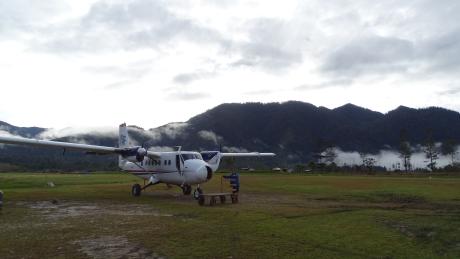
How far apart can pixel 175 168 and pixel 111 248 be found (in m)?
17.1

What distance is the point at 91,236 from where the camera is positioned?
499 inches

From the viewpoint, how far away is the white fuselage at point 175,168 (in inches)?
1016

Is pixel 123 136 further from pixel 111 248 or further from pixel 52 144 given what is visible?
pixel 111 248

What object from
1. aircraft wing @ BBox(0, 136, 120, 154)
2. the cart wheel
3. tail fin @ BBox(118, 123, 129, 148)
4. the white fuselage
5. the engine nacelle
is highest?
tail fin @ BBox(118, 123, 129, 148)

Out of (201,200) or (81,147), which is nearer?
(201,200)

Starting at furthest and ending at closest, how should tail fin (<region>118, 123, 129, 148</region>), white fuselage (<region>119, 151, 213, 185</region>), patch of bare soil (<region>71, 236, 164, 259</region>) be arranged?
tail fin (<region>118, 123, 129, 148</region>) < white fuselage (<region>119, 151, 213, 185</region>) < patch of bare soil (<region>71, 236, 164, 259</region>)

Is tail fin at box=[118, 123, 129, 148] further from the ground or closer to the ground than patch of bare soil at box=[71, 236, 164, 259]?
further from the ground

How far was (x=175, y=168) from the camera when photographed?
2795 cm

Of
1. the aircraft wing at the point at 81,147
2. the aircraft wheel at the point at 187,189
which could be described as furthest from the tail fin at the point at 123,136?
the aircraft wheel at the point at 187,189

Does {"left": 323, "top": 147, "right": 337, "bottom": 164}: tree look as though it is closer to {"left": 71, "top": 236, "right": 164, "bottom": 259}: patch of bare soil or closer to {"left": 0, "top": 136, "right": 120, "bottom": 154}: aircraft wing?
{"left": 0, "top": 136, "right": 120, "bottom": 154}: aircraft wing

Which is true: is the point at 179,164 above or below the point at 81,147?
below

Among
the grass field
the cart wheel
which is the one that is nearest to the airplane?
the cart wheel

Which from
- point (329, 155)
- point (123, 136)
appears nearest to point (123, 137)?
point (123, 136)

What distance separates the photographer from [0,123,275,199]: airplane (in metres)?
25.5
